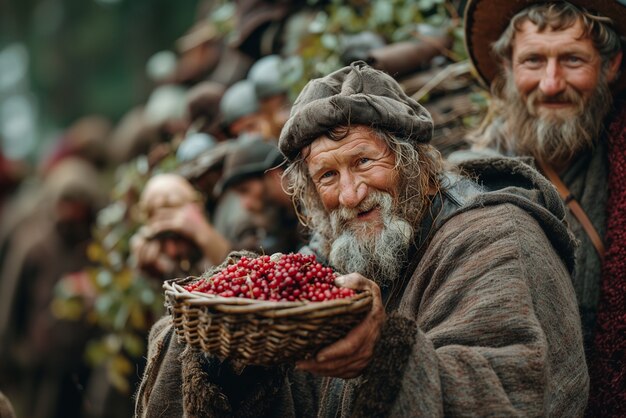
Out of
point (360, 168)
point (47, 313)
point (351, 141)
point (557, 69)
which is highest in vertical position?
point (351, 141)

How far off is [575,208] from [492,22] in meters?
1.07

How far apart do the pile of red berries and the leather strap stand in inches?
63.9

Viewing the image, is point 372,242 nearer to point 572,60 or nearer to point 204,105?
point 572,60

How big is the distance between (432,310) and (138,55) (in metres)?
10.1

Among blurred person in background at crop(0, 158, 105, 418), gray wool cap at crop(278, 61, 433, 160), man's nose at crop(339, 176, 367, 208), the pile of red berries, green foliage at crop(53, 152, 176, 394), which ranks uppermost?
gray wool cap at crop(278, 61, 433, 160)

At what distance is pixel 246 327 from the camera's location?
2553 mm

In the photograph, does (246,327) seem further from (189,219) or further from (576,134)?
(189,219)

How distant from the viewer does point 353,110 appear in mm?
3322

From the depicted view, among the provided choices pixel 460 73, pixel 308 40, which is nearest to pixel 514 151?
pixel 460 73

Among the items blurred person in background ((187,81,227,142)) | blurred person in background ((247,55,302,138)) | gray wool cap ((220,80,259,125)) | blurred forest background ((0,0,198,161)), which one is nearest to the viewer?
blurred person in background ((247,55,302,138))

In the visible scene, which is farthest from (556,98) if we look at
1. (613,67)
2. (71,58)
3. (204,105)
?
(71,58)

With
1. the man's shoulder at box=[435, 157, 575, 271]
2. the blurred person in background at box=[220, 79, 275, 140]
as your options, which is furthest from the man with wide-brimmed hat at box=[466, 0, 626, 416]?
the blurred person in background at box=[220, 79, 275, 140]

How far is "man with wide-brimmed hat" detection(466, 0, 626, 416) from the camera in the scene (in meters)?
3.89

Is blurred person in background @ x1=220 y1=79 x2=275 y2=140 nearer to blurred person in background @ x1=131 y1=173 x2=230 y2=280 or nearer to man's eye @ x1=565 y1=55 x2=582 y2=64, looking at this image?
blurred person in background @ x1=131 y1=173 x2=230 y2=280
